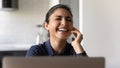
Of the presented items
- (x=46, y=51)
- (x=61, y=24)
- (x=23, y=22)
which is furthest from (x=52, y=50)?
(x=23, y=22)

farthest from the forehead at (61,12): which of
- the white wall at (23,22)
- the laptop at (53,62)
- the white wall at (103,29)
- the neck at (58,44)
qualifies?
the white wall at (23,22)

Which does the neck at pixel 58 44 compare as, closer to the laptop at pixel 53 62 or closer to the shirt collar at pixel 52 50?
the shirt collar at pixel 52 50

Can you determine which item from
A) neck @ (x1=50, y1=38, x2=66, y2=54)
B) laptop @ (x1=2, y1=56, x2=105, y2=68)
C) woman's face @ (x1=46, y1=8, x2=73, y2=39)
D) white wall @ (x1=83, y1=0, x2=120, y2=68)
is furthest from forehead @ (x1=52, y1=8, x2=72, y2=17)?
white wall @ (x1=83, y1=0, x2=120, y2=68)

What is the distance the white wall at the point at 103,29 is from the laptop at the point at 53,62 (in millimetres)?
1764

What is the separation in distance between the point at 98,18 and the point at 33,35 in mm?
1248

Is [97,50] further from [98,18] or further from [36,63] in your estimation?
[36,63]

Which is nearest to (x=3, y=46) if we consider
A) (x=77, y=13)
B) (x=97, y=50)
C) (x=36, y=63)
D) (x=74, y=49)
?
(x=77, y=13)

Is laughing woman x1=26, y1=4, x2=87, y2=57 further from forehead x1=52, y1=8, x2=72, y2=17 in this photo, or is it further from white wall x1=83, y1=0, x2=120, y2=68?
white wall x1=83, y1=0, x2=120, y2=68

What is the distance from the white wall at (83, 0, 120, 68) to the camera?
2561 mm

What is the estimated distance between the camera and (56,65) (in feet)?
2.60

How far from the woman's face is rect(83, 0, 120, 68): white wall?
1030mm

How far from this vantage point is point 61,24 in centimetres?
152

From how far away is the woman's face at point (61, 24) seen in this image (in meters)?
1.51

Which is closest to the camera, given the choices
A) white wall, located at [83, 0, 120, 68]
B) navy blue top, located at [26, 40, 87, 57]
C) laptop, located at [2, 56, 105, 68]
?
laptop, located at [2, 56, 105, 68]
